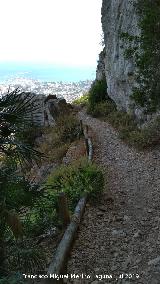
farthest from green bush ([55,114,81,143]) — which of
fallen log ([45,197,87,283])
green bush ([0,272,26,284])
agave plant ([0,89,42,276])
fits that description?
green bush ([0,272,26,284])

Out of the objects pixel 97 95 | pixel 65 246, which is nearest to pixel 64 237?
pixel 65 246

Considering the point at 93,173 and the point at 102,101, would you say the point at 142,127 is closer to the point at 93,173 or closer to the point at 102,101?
the point at 93,173

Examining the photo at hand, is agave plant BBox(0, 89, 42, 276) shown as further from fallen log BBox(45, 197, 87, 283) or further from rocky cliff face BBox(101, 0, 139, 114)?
rocky cliff face BBox(101, 0, 139, 114)

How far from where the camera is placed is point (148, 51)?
9875 mm

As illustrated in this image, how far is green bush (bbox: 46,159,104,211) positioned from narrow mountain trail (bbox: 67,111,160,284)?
1.20 ft

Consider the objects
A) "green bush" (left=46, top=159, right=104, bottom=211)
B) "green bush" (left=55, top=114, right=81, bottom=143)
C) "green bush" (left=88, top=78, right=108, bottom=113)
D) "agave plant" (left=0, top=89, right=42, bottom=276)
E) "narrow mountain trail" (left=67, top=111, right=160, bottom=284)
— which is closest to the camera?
"agave plant" (left=0, top=89, right=42, bottom=276)

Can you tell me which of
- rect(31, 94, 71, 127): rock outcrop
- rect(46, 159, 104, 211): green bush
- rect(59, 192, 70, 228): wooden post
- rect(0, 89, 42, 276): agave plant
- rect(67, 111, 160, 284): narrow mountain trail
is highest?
rect(0, 89, 42, 276): agave plant

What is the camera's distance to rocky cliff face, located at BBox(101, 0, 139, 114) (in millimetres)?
20984

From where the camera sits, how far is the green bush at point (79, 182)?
33.9 ft

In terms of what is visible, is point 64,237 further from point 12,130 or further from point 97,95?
point 97,95

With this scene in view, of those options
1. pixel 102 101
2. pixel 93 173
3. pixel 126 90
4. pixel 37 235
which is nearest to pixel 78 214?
pixel 37 235

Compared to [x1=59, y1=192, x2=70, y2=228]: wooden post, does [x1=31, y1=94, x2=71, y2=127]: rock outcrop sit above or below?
below

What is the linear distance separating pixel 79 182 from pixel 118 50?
1485 cm

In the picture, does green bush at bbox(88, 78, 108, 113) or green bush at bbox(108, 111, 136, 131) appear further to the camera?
green bush at bbox(88, 78, 108, 113)
